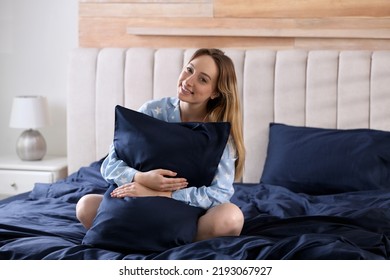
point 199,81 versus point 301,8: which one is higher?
point 301,8

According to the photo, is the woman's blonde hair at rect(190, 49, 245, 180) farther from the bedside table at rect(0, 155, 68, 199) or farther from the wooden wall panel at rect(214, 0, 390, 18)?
the bedside table at rect(0, 155, 68, 199)

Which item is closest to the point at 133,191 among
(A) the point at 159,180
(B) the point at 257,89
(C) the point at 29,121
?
(A) the point at 159,180

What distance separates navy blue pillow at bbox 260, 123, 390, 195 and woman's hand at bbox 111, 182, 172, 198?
3.32 ft

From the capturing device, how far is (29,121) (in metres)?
3.94

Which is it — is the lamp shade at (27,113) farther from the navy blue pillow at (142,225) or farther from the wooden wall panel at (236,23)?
the navy blue pillow at (142,225)

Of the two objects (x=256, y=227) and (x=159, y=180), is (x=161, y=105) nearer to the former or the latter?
(x=159, y=180)

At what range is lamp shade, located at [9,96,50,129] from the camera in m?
3.94

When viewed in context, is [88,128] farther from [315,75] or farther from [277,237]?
[277,237]

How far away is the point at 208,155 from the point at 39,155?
1.71 m

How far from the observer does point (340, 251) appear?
6.90 feet

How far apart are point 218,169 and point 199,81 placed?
1.06 ft

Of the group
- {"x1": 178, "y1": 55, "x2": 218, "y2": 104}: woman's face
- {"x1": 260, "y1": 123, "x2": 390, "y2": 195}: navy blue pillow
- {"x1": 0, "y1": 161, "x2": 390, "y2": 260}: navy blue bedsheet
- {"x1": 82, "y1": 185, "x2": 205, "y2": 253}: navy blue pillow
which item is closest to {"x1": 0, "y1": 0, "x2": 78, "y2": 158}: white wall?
{"x1": 0, "y1": 161, "x2": 390, "y2": 260}: navy blue bedsheet
